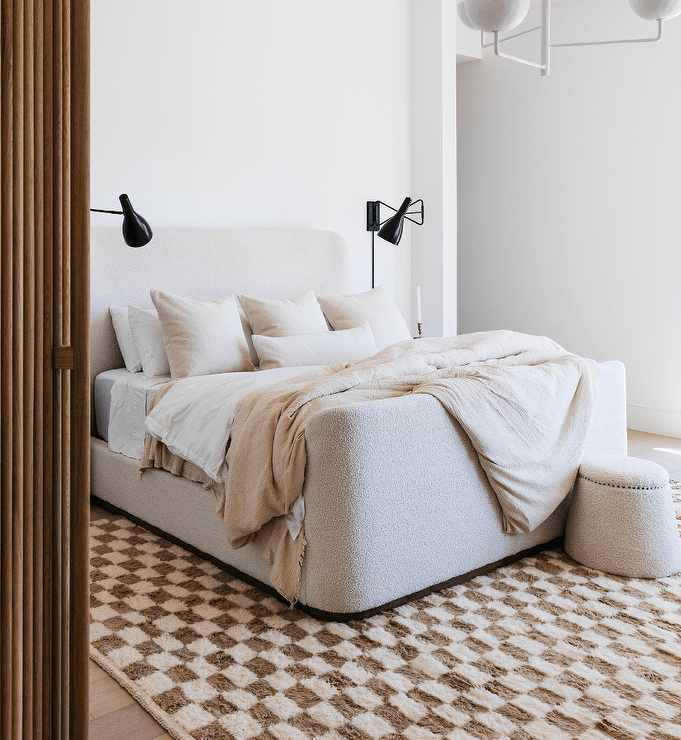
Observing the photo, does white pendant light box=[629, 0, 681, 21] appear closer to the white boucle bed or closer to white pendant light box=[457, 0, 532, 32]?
white pendant light box=[457, 0, 532, 32]

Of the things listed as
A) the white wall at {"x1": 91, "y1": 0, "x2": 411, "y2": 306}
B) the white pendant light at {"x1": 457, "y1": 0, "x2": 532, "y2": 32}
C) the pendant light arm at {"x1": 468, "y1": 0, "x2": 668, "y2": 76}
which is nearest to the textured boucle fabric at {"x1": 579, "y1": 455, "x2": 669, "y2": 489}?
the pendant light arm at {"x1": 468, "y1": 0, "x2": 668, "y2": 76}

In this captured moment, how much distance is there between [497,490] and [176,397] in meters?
1.28

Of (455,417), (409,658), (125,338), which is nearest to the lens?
(409,658)

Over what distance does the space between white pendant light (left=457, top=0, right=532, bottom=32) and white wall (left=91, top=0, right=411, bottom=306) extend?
2133 millimetres

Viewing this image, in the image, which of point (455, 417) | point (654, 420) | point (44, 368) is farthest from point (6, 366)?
point (654, 420)

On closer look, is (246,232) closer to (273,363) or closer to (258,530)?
(273,363)

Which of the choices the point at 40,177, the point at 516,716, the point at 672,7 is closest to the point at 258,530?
the point at 516,716

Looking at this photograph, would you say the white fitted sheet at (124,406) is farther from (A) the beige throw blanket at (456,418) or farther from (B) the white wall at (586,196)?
(B) the white wall at (586,196)

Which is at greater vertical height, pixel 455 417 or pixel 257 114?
pixel 257 114

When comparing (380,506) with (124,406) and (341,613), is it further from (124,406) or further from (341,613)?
(124,406)

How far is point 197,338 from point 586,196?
3.34m

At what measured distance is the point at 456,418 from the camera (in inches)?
95.5

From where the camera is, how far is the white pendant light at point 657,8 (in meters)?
2.30

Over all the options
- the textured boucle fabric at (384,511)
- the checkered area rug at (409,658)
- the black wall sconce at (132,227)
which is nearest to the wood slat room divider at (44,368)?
the checkered area rug at (409,658)
